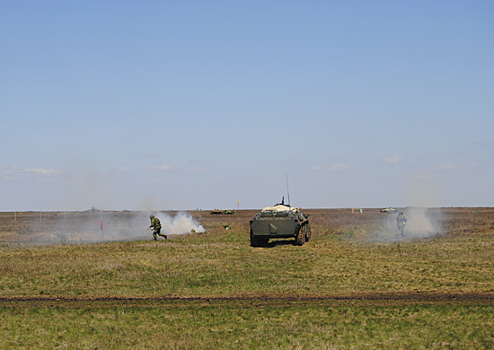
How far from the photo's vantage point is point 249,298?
59.0 ft

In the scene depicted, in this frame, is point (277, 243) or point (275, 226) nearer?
point (275, 226)

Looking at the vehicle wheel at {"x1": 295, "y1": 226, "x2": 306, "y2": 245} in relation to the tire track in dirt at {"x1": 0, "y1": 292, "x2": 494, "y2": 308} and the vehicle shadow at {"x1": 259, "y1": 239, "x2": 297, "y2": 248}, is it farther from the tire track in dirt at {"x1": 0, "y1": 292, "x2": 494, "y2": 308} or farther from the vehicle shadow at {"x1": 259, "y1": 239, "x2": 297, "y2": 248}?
the tire track in dirt at {"x1": 0, "y1": 292, "x2": 494, "y2": 308}

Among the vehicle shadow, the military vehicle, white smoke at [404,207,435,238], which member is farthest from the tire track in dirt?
white smoke at [404,207,435,238]

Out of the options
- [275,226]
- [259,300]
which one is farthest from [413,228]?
[259,300]

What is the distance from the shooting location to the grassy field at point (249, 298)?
1333 cm

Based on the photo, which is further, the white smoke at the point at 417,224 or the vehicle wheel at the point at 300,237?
the white smoke at the point at 417,224

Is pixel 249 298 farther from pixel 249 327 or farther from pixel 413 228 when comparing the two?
pixel 413 228

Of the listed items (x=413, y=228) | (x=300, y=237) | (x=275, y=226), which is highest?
(x=275, y=226)

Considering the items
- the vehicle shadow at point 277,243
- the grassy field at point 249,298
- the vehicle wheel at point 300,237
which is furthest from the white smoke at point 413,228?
the grassy field at point 249,298

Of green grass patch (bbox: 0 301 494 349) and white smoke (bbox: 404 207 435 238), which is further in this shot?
white smoke (bbox: 404 207 435 238)

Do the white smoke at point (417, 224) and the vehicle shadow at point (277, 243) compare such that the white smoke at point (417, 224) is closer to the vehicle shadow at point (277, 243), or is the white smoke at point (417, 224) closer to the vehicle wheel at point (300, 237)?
the vehicle shadow at point (277, 243)

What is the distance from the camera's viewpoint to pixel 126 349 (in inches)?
497

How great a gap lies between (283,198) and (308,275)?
46.4 feet

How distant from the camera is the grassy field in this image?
13328 mm
